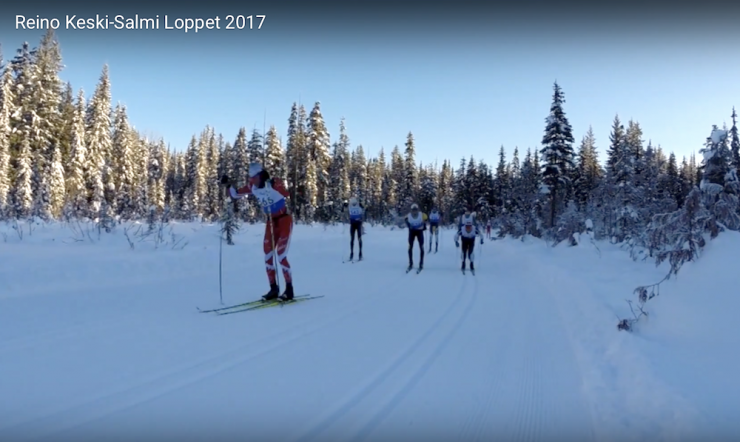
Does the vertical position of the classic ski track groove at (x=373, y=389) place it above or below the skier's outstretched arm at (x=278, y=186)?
below

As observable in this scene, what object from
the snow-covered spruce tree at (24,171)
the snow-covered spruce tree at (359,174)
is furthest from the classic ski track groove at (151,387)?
the snow-covered spruce tree at (359,174)

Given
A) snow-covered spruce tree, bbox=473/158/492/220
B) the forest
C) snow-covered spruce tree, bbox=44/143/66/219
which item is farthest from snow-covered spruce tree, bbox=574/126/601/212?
snow-covered spruce tree, bbox=44/143/66/219

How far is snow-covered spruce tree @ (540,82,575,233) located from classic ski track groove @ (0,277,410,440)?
35.8 metres

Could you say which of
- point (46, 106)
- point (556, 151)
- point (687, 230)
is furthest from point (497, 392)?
point (46, 106)

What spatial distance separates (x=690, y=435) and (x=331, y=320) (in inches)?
160

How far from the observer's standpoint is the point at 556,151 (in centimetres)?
3738

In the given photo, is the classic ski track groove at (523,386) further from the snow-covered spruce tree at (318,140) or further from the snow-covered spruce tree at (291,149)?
the snow-covered spruce tree at (291,149)

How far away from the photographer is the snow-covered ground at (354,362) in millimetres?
3025

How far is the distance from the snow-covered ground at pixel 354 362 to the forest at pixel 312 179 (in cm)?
246

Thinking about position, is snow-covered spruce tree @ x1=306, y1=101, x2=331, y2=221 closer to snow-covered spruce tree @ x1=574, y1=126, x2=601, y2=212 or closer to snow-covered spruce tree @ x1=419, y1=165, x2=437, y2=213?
snow-covered spruce tree @ x1=419, y1=165, x2=437, y2=213

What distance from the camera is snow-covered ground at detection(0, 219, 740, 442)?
9.93 feet

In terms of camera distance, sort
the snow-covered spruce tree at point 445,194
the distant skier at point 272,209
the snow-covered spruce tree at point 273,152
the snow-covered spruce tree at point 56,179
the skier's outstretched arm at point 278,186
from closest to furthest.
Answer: the distant skier at point 272,209
the skier's outstretched arm at point 278,186
the snow-covered spruce tree at point 56,179
the snow-covered spruce tree at point 273,152
the snow-covered spruce tree at point 445,194

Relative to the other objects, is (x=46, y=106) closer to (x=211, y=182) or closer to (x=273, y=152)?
(x=273, y=152)

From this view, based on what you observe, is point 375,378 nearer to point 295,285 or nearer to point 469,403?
point 469,403
